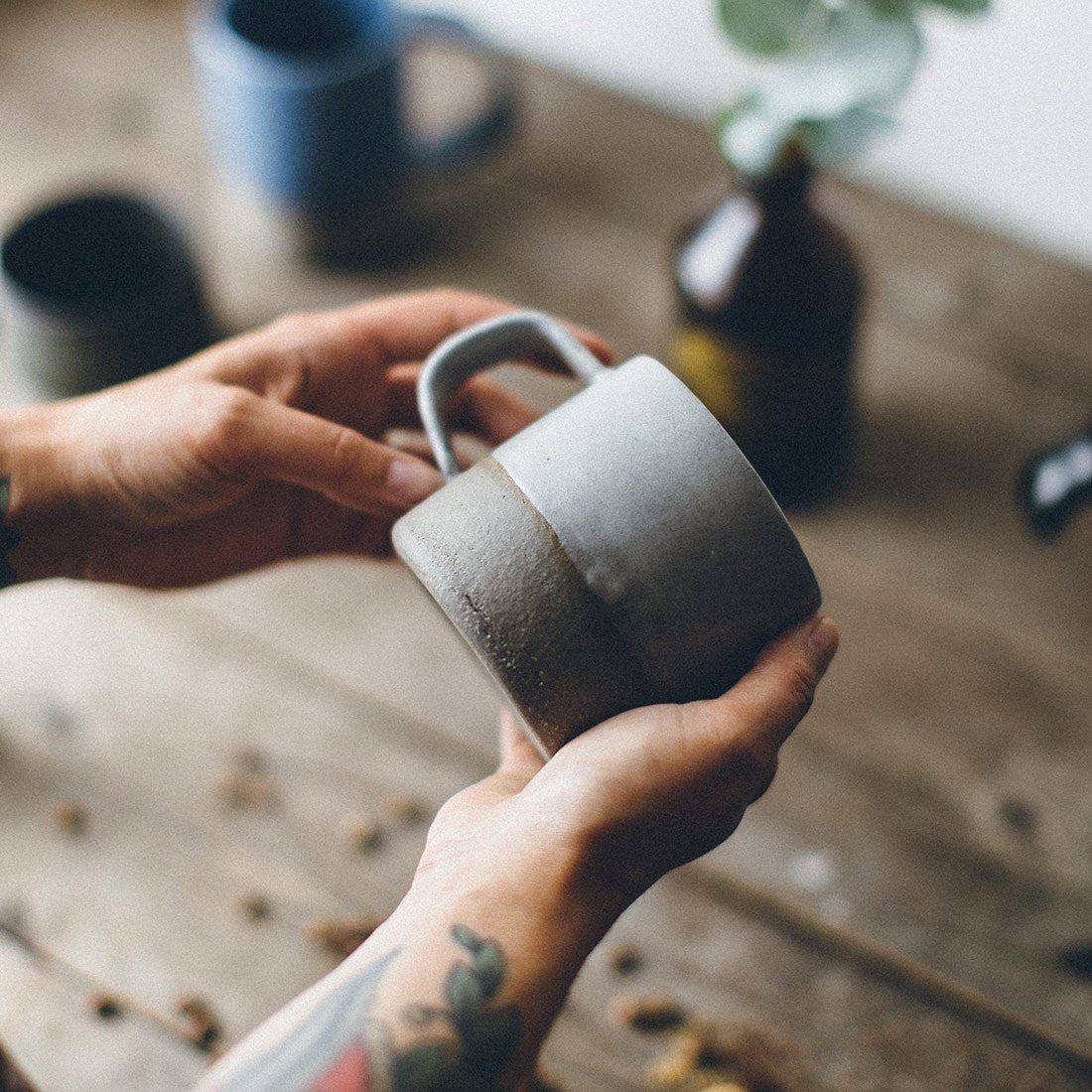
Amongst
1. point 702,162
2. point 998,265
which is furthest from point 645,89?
point 998,265

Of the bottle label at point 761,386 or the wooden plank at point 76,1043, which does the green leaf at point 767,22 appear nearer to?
the bottle label at point 761,386

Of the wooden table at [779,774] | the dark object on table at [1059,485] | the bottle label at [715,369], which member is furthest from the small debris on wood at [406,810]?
the dark object on table at [1059,485]

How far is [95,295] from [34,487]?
313 mm

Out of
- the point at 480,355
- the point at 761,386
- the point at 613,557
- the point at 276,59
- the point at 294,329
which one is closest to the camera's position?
the point at 613,557

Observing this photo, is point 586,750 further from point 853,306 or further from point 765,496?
point 853,306

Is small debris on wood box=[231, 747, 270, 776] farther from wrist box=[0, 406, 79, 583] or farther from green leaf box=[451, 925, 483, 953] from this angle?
green leaf box=[451, 925, 483, 953]

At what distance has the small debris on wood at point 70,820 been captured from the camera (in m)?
0.74

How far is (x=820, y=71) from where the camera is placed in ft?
2.19

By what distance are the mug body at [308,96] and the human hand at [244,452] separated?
274 mm

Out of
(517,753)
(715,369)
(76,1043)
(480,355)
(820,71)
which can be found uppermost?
(820,71)

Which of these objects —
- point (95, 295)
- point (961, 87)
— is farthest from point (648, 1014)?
point (961, 87)

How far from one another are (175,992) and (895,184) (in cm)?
90

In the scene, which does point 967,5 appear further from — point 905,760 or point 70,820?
point 70,820

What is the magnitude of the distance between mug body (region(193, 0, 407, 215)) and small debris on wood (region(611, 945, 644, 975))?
65cm
